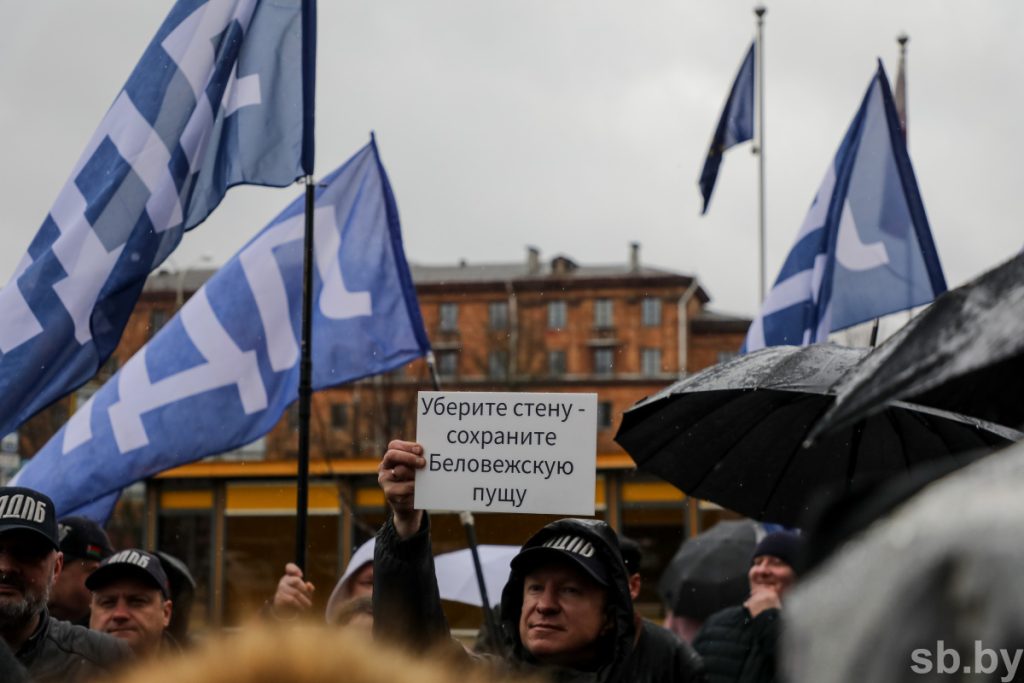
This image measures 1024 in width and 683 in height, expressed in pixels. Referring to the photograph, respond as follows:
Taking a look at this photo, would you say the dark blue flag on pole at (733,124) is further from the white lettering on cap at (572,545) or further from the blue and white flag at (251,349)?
the white lettering on cap at (572,545)

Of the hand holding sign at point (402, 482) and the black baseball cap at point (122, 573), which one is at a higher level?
the hand holding sign at point (402, 482)

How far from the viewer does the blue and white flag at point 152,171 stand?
5.54 meters

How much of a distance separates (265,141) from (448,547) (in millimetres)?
11678

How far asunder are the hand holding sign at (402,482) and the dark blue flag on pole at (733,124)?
30.6ft

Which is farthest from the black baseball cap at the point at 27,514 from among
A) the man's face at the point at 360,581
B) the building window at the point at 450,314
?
the building window at the point at 450,314

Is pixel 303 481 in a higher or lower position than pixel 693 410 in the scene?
lower

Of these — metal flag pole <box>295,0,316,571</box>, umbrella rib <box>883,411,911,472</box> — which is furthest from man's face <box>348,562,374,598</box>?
umbrella rib <box>883,411,911,472</box>

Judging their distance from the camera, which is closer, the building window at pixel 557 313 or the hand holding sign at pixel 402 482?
the hand holding sign at pixel 402 482

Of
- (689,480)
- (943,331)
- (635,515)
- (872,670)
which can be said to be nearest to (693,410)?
(689,480)

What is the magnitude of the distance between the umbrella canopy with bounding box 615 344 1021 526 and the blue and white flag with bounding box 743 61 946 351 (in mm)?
3296

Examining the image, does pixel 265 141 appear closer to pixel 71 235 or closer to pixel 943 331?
pixel 71 235

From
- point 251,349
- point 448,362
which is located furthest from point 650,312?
point 251,349

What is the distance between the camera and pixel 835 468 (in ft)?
15.1

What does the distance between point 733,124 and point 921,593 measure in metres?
13.3
